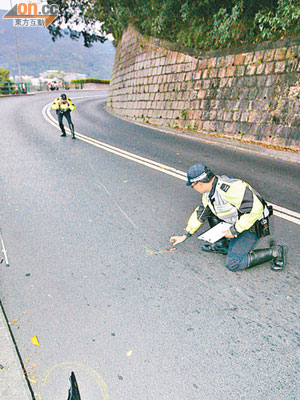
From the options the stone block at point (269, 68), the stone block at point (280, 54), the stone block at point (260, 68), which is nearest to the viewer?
the stone block at point (280, 54)

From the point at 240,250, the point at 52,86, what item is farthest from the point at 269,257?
the point at 52,86

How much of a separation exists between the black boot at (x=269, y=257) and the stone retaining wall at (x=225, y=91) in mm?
6909

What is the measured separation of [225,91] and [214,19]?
2.94m

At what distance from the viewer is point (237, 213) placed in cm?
340

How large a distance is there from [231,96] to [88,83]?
44316 millimetres

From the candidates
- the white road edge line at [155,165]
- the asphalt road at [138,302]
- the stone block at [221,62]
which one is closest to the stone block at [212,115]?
the stone block at [221,62]

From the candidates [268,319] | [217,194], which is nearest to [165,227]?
[217,194]

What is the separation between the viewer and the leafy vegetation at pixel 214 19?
9.86m

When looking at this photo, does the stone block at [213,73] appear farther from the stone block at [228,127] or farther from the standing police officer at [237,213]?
the standing police officer at [237,213]

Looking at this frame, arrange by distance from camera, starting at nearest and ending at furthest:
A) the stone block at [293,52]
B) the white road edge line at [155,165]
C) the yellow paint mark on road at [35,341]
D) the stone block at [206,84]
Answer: the yellow paint mark on road at [35,341] → the white road edge line at [155,165] → the stone block at [293,52] → the stone block at [206,84]

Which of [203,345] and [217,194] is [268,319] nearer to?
[203,345]

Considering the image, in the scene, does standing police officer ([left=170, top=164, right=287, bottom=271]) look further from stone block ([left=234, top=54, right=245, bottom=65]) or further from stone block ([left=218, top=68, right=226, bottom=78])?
stone block ([left=218, top=68, right=226, bottom=78])

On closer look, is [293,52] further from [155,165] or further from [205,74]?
[155,165]

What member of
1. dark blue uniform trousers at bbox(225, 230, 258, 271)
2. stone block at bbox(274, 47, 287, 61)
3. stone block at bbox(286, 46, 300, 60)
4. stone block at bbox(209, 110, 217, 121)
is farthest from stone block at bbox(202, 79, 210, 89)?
dark blue uniform trousers at bbox(225, 230, 258, 271)
